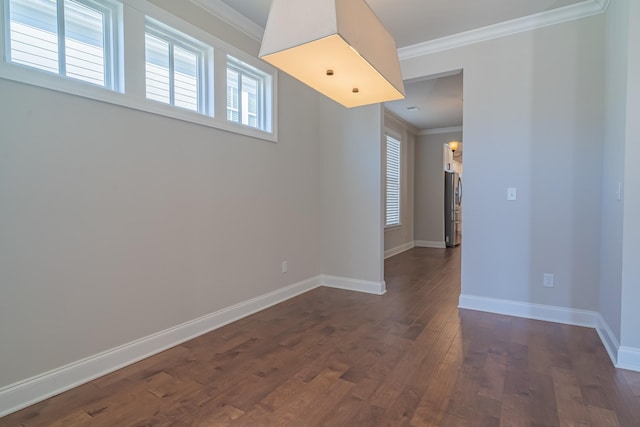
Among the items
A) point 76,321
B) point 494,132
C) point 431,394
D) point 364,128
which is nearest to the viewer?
point 431,394

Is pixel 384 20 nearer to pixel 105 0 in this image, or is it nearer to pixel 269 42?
pixel 269 42

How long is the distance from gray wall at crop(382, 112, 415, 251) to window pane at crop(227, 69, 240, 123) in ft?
12.6

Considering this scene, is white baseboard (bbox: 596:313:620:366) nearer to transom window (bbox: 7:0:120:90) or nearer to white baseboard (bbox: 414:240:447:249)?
transom window (bbox: 7:0:120:90)

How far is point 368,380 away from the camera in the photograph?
2.05 meters

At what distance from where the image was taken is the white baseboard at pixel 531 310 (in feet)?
9.74

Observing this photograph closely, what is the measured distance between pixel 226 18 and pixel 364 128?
6.27 feet

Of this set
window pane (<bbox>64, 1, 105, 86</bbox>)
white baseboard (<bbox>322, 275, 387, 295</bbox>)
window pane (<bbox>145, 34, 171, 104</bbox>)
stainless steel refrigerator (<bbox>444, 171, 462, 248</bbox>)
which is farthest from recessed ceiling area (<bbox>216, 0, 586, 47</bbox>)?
stainless steel refrigerator (<bbox>444, 171, 462, 248</bbox>)

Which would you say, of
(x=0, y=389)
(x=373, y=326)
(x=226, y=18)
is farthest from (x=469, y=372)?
(x=226, y=18)

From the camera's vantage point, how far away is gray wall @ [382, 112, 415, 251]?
6765 millimetres

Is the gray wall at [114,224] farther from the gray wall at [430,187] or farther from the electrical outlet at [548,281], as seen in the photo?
the gray wall at [430,187]

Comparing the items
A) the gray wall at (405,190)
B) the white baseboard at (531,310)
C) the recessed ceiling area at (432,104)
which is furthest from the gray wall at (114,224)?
the gray wall at (405,190)

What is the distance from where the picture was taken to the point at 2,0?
1760 mm

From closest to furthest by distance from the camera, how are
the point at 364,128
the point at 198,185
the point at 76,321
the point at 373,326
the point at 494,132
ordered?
the point at 76,321 < the point at 198,185 < the point at 373,326 < the point at 494,132 < the point at 364,128

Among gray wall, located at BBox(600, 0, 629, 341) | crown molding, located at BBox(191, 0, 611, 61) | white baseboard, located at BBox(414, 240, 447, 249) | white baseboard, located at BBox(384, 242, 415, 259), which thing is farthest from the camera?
white baseboard, located at BBox(414, 240, 447, 249)
